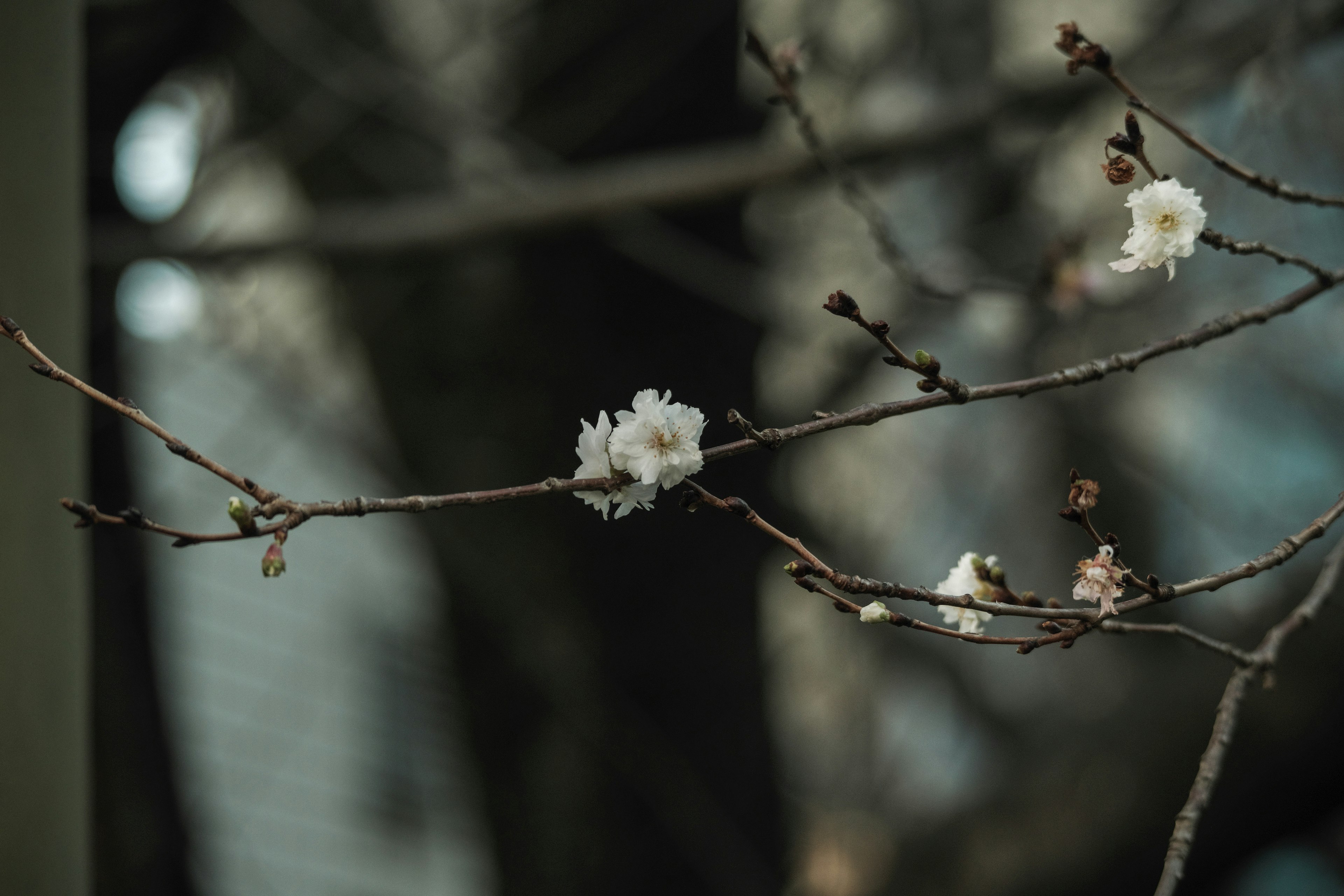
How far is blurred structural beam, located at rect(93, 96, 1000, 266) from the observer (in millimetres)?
1442

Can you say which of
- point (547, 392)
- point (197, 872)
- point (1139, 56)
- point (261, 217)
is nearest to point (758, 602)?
point (547, 392)

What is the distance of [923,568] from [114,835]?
7.82 ft

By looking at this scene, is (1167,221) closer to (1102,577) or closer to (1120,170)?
(1120,170)

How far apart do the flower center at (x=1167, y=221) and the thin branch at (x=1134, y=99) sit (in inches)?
1.6

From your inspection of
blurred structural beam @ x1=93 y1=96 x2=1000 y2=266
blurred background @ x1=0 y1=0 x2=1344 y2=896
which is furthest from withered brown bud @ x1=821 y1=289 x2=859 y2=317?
blurred structural beam @ x1=93 y1=96 x2=1000 y2=266

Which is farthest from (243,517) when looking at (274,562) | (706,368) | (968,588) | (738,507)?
(706,368)

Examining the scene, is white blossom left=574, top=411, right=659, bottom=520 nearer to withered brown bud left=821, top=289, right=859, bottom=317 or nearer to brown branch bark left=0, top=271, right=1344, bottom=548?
brown branch bark left=0, top=271, right=1344, bottom=548

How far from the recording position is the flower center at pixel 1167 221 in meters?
0.57

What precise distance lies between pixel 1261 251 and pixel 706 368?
1.24m

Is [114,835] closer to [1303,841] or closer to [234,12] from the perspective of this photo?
[234,12]

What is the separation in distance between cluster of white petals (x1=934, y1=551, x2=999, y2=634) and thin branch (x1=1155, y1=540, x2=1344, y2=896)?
5.9 inches

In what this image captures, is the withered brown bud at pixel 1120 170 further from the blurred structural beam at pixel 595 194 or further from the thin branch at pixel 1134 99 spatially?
the blurred structural beam at pixel 595 194

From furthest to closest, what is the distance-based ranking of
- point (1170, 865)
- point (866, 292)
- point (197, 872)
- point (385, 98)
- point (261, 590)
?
1. point (261, 590)
2. point (866, 292)
3. point (197, 872)
4. point (385, 98)
5. point (1170, 865)

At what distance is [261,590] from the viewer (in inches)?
160
